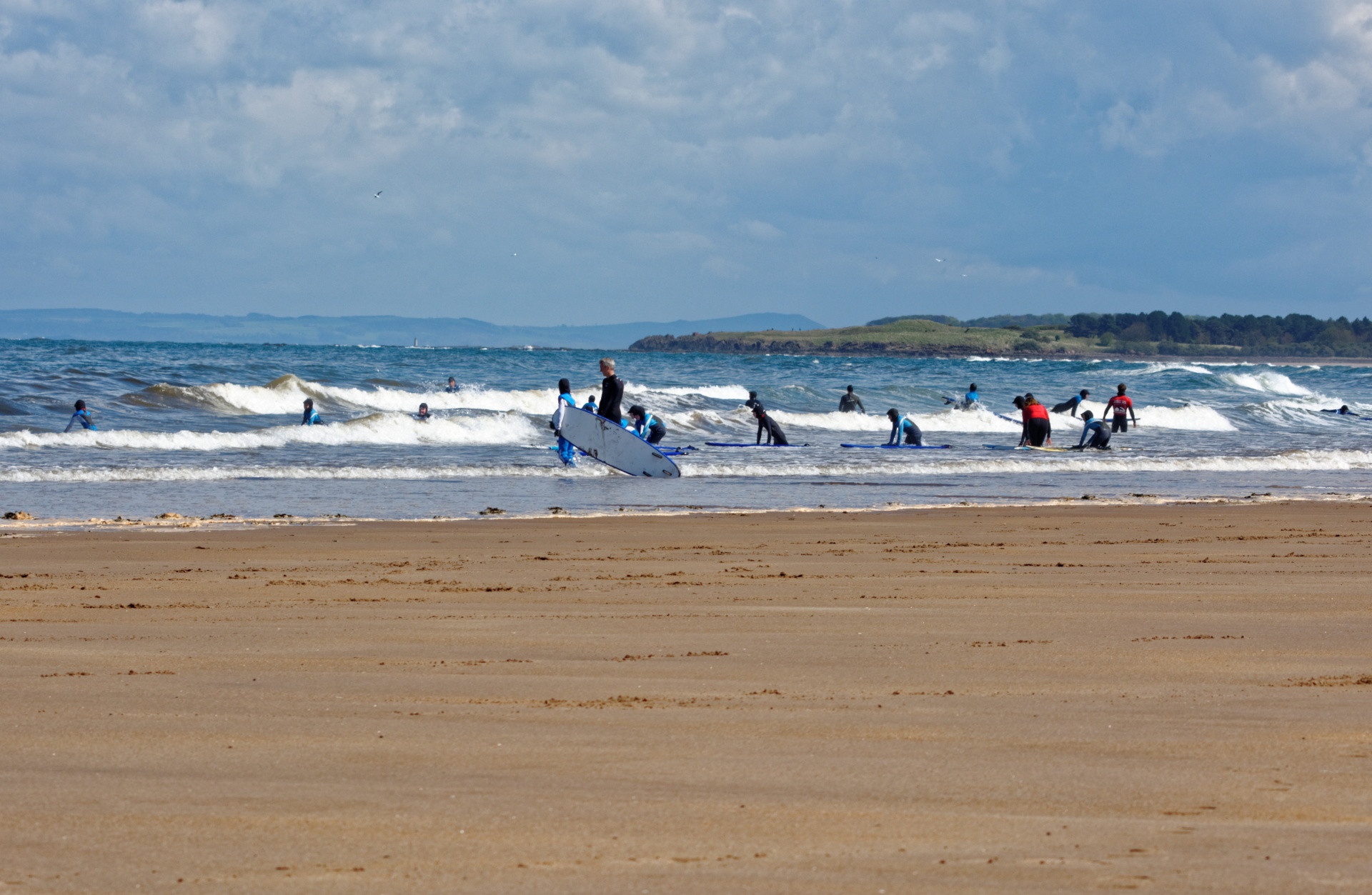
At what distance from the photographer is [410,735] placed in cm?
385

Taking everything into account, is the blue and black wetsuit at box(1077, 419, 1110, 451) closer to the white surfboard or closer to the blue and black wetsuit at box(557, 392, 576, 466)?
the white surfboard

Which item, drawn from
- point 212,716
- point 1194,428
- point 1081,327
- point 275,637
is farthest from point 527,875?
point 1081,327

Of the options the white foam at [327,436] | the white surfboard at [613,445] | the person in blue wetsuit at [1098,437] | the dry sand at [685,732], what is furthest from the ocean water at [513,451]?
the dry sand at [685,732]

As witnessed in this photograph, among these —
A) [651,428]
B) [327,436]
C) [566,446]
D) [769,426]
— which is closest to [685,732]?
[566,446]

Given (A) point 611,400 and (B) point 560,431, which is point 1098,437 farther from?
(B) point 560,431

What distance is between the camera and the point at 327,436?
2411 cm

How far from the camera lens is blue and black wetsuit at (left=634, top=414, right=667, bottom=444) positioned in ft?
66.3

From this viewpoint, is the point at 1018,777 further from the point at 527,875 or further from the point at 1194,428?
the point at 1194,428

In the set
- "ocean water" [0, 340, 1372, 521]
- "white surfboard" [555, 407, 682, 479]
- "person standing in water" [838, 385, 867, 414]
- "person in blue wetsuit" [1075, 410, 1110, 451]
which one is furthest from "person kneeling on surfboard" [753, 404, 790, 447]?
"person standing in water" [838, 385, 867, 414]

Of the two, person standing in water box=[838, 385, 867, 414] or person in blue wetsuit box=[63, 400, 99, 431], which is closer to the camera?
person in blue wetsuit box=[63, 400, 99, 431]

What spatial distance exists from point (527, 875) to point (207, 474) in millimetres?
14727

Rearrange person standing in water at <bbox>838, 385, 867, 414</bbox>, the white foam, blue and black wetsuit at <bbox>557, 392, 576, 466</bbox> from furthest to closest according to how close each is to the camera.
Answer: person standing in water at <bbox>838, 385, 867, 414</bbox> → the white foam → blue and black wetsuit at <bbox>557, 392, 576, 466</bbox>

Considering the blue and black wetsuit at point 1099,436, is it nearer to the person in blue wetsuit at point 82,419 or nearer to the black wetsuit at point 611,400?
the black wetsuit at point 611,400

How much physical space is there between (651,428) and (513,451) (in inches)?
126
